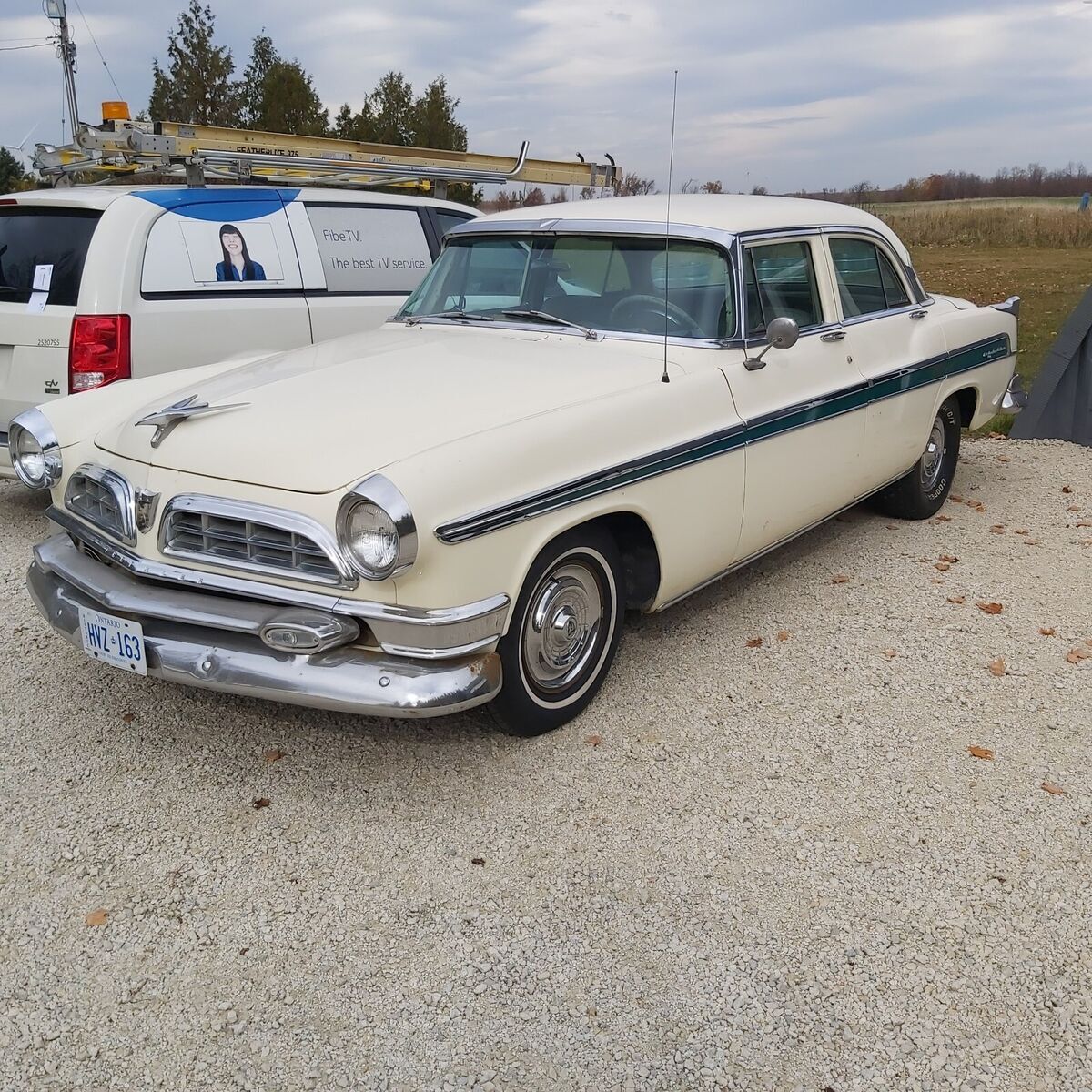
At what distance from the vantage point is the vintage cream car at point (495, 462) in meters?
3.11

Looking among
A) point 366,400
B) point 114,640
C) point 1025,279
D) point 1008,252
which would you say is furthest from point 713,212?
point 1008,252

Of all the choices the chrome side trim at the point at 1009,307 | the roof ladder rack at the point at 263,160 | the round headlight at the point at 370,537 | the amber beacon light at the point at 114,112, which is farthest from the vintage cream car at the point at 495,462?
the amber beacon light at the point at 114,112

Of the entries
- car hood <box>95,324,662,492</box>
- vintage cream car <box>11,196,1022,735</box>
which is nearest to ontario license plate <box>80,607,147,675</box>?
vintage cream car <box>11,196,1022,735</box>

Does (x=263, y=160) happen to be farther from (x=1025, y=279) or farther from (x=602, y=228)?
(x=1025, y=279)

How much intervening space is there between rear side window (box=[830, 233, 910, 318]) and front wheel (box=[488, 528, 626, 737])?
213cm

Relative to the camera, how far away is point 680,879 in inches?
119

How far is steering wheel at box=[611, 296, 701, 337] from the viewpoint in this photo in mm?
4273

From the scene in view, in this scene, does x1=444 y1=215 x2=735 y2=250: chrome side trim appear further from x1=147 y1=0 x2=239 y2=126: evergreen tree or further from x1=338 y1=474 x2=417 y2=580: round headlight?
x1=147 y1=0 x2=239 y2=126: evergreen tree

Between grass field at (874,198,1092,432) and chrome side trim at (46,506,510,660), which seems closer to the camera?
chrome side trim at (46,506,510,660)

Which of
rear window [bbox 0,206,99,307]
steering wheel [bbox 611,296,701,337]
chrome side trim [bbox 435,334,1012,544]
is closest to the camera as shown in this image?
chrome side trim [bbox 435,334,1012,544]

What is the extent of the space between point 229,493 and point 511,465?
86cm

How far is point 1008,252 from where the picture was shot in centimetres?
2241

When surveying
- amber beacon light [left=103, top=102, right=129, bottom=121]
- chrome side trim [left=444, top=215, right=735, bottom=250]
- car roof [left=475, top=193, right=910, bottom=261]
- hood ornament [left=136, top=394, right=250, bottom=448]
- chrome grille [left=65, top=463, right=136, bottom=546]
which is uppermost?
amber beacon light [left=103, top=102, right=129, bottom=121]

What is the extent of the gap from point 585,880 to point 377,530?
45.3 inches
